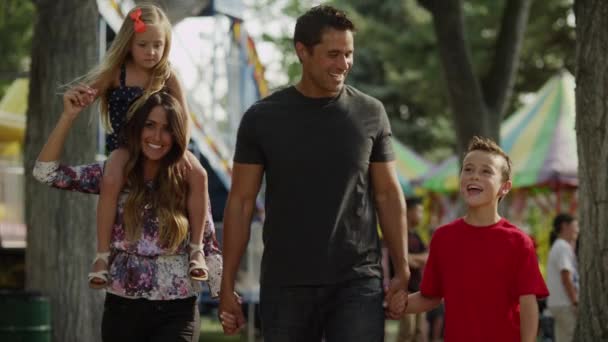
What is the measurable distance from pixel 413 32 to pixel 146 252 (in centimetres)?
3219

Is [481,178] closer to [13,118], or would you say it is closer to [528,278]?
[528,278]

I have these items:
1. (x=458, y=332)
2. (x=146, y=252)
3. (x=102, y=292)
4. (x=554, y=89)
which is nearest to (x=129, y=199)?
(x=146, y=252)

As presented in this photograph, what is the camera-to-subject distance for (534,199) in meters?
23.3

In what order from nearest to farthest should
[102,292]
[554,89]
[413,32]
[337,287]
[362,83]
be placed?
[337,287] < [102,292] < [554,89] < [413,32] < [362,83]

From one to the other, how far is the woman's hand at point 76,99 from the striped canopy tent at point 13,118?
18.9m

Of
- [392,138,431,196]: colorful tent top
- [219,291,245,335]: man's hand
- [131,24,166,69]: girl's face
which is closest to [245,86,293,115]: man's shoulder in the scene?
[131,24,166,69]: girl's face

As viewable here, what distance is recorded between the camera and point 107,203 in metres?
5.18

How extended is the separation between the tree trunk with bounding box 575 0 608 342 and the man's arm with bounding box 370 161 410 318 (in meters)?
3.04

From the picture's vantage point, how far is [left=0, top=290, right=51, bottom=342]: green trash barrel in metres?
9.45

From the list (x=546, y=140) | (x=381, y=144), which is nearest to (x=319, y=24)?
(x=381, y=144)

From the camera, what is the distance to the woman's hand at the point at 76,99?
5191mm

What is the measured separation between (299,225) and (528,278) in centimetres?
102

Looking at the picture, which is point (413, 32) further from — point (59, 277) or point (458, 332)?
point (458, 332)

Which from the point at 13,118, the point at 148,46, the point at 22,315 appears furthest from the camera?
the point at 13,118
